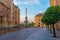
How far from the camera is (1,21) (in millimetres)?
43156

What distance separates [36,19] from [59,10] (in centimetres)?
8708

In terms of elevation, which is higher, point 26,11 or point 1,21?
point 26,11

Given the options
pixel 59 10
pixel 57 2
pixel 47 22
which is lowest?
pixel 47 22

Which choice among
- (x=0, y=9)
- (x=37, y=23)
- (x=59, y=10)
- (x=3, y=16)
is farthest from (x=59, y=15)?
(x=37, y=23)

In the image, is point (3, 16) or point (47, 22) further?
point (3, 16)

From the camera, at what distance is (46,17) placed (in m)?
19.8

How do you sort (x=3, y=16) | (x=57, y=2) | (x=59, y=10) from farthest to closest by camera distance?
(x=3, y=16) → (x=57, y=2) → (x=59, y=10)

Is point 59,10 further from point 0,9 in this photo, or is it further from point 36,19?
point 36,19

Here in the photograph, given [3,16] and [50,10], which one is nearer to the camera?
[50,10]

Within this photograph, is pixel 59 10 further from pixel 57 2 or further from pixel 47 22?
pixel 57 2

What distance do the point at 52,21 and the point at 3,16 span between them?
24.1 m

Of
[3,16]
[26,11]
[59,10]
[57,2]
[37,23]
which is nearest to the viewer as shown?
[59,10]

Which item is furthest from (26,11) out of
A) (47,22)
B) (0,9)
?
(47,22)

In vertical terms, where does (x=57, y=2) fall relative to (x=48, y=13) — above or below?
above
